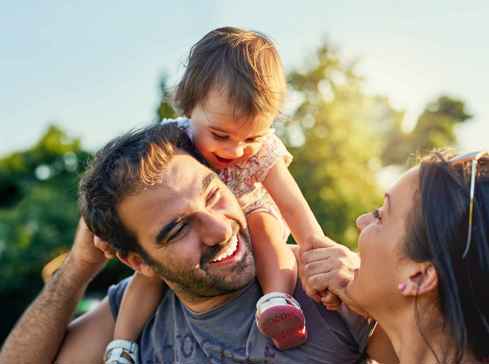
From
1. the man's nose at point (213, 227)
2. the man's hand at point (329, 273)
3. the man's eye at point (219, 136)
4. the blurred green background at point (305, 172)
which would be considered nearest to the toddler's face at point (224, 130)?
the man's eye at point (219, 136)

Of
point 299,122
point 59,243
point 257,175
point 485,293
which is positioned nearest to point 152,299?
point 257,175

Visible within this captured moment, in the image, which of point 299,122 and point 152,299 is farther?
point 299,122

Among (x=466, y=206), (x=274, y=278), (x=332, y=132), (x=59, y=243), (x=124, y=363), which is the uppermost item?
(x=466, y=206)

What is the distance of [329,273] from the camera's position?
8.15ft

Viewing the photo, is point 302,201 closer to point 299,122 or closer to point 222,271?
point 222,271

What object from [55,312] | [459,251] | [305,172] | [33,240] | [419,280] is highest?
[459,251]

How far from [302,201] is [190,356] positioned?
795 millimetres

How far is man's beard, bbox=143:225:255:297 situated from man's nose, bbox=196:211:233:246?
40 mm

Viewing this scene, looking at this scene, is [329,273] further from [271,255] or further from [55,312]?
[55,312]

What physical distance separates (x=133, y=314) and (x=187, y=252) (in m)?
0.50

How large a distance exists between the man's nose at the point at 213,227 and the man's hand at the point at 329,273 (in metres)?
0.35

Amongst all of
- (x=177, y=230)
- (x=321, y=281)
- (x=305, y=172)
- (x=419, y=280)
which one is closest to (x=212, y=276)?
(x=177, y=230)

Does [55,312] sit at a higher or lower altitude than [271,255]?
lower

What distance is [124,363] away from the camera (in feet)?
9.87
